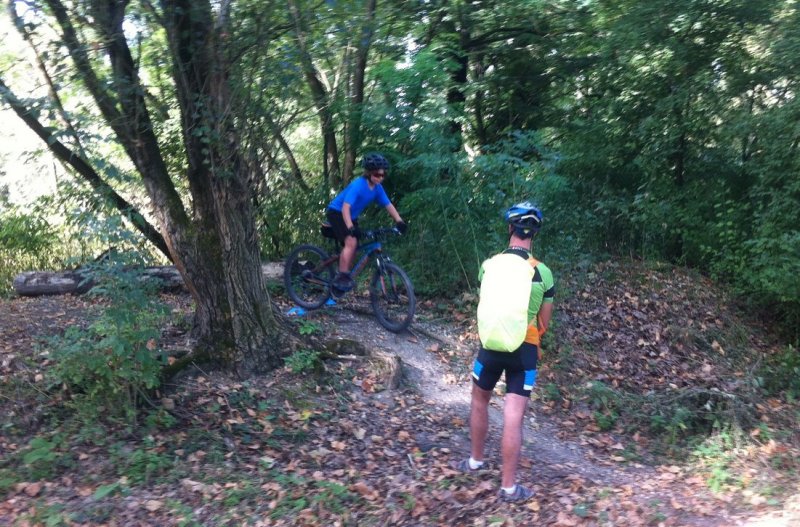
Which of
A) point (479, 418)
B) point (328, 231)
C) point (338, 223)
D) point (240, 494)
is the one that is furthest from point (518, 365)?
point (328, 231)

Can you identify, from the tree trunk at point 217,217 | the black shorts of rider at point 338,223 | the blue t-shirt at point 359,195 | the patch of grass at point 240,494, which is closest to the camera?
the patch of grass at point 240,494

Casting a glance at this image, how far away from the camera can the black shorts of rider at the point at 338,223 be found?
326 inches

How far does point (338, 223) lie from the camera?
8305mm

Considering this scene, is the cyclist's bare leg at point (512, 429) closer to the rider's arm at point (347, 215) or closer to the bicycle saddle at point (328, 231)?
the rider's arm at point (347, 215)

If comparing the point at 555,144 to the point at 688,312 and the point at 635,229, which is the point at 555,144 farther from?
the point at 688,312

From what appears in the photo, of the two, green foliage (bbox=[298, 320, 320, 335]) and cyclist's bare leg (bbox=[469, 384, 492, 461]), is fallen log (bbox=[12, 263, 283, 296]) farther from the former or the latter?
cyclist's bare leg (bbox=[469, 384, 492, 461])

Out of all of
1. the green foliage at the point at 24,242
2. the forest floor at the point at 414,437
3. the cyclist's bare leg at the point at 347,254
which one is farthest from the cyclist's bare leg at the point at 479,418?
the green foliage at the point at 24,242

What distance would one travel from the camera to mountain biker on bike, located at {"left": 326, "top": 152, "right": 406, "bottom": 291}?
26.0ft

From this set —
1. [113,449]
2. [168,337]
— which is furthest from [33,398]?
[168,337]

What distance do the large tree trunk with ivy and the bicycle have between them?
1516mm

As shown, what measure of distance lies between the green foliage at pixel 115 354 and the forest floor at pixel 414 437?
0.66ft

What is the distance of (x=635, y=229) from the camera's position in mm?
10484

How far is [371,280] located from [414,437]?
2.56m

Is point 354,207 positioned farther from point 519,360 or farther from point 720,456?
point 720,456
